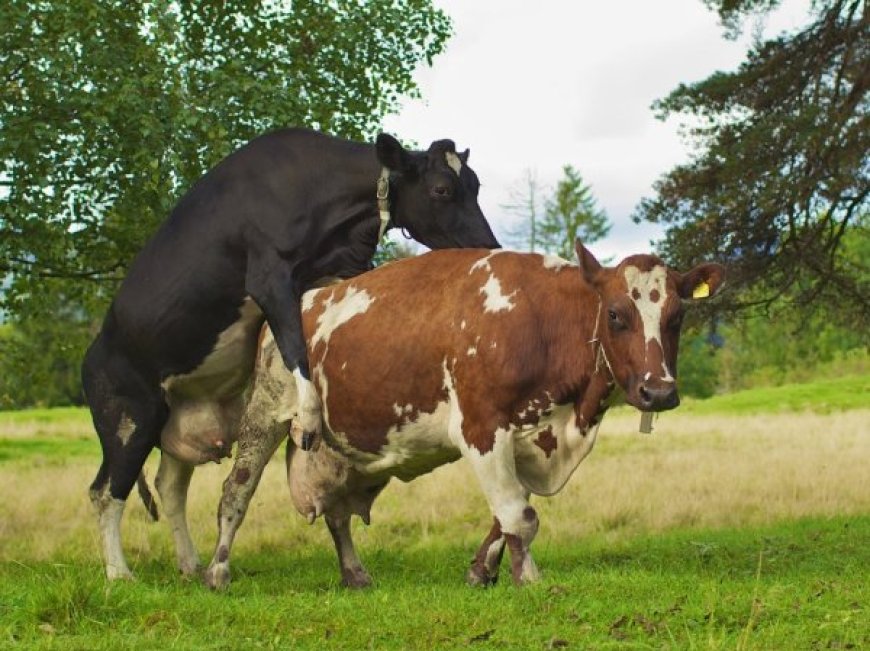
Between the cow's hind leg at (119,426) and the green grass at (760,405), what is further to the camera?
the green grass at (760,405)

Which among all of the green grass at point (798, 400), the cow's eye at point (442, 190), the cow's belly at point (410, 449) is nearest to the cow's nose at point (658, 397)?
the cow's belly at point (410, 449)

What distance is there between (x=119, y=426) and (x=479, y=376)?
3.35 meters

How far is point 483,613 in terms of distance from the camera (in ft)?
22.5

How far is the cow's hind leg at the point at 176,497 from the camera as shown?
10469 millimetres

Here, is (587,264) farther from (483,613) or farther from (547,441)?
(483,613)

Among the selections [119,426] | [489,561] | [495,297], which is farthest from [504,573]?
[119,426]

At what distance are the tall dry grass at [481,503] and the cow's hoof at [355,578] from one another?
7.23 ft

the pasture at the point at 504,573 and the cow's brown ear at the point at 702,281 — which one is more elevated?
the cow's brown ear at the point at 702,281

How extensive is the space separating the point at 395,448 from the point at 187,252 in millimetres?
2285

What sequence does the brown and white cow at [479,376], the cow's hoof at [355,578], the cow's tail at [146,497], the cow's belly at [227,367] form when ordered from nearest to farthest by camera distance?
the brown and white cow at [479,376] < the cow's belly at [227,367] < the cow's hoof at [355,578] < the cow's tail at [146,497]

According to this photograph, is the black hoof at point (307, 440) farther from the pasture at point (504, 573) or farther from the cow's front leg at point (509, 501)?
the cow's front leg at point (509, 501)

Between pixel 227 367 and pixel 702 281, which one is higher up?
pixel 702 281

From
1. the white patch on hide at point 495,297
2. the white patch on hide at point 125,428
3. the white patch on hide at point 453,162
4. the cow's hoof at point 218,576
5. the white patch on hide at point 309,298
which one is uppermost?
the white patch on hide at point 453,162

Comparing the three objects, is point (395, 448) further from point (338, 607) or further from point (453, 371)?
point (338, 607)
